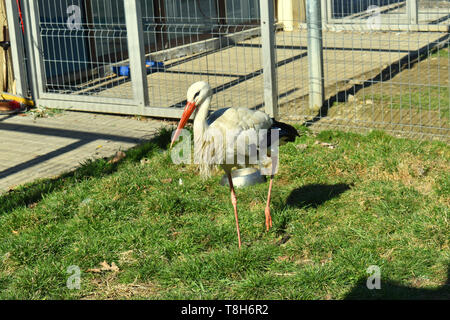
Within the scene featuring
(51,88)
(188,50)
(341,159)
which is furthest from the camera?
(188,50)

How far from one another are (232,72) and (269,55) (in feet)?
10.9

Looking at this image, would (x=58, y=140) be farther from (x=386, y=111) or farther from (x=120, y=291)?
(x=386, y=111)

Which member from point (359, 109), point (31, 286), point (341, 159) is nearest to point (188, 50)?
point (359, 109)

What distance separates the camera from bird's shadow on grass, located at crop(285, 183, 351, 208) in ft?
20.4

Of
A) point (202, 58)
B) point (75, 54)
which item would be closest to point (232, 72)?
point (202, 58)

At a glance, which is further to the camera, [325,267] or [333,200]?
[333,200]

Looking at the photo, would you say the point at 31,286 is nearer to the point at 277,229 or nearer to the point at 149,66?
the point at 277,229

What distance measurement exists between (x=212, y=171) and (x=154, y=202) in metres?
0.86

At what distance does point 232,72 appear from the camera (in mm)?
11336

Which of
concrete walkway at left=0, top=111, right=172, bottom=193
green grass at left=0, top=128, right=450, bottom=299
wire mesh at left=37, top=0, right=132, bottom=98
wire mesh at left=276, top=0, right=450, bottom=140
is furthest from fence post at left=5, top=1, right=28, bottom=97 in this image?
wire mesh at left=276, top=0, right=450, bottom=140

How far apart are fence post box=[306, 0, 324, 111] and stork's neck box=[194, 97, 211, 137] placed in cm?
324

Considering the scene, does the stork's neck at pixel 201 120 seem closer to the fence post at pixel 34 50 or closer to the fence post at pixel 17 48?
the fence post at pixel 34 50
